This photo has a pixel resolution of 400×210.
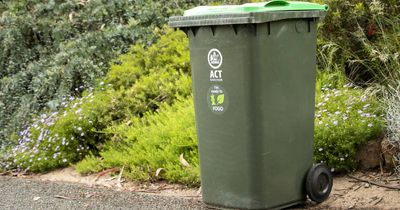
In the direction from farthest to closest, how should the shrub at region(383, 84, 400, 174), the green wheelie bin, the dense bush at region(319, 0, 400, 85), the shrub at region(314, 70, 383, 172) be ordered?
1. the dense bush at region(319, 0, 400, 85)
2. the shrub at region(314, 70, 383, 172)
3. the shrub at region(383, 84, 400, 174)
4. the green wheelie bin

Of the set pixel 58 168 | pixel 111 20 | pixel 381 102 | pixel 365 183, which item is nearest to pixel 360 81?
pixel 381 102

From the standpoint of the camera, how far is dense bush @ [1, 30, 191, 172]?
298 inches

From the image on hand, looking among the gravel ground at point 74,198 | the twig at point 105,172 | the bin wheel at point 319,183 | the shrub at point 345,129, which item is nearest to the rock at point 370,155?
the shrub at point 345,129

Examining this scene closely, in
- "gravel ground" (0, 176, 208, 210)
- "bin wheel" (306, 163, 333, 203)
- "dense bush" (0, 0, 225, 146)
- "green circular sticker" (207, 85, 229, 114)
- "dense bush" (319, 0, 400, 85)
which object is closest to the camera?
"green circular sticker" (207, 85, 229, 114)

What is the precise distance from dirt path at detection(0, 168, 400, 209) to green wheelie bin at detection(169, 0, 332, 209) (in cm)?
28

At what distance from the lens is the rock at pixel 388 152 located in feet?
18.1

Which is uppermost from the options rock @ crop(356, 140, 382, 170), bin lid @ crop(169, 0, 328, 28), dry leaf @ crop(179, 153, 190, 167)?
bin lid @ crop(169, 0, 328, 28)

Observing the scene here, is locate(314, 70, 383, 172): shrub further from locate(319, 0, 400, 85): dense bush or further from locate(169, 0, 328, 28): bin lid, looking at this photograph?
locate(169, 0, 328, 28): bin lid

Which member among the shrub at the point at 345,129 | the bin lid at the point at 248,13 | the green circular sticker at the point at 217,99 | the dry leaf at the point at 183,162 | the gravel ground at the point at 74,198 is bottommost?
the gravel ground at the point at 74,198

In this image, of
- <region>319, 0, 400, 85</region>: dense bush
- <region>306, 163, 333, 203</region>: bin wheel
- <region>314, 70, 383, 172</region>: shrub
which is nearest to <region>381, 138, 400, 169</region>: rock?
<region>314, 70, 383, 172</region>: shrub

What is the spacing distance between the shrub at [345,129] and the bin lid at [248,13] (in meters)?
1.11

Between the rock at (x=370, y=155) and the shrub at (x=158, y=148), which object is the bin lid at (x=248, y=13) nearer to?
the rock at (x=370, y=155)

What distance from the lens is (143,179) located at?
21.5 feet

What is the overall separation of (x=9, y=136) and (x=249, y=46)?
16.3 ft
